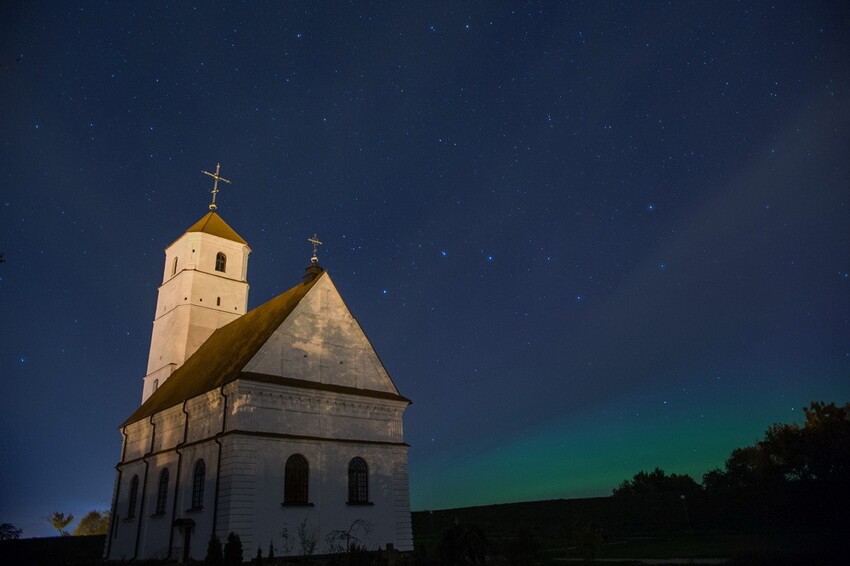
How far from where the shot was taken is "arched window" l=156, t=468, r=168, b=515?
1075 inches

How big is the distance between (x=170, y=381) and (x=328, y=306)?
1349 centimetres

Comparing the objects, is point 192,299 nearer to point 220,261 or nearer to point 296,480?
point 220,261

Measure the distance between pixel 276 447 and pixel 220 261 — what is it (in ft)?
69.0

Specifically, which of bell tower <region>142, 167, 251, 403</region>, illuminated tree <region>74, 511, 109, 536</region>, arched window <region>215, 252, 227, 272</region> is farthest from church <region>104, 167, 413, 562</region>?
illuminated tree <region>74, 511, 109, 536</region>

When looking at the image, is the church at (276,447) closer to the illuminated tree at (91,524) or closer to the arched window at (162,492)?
the arched window at (162,492)

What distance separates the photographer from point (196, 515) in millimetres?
23938

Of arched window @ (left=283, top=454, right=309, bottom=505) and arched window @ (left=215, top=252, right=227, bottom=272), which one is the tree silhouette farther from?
arched window @ (left=215, top=252, right=227, bottom=272)

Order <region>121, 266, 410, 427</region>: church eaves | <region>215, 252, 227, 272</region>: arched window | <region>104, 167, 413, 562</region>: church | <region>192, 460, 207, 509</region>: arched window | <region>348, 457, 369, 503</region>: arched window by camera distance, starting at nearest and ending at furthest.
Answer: <region>104, 167, 413, 562</region>: church → <region>192, 460, 207, 509</region>: arched window → <region>348, 457, 369, 503</region>: arched window → <region>121, 266, 410, 427</region>: church eaves → <region>215, 252, 227, 272</region>: arched window

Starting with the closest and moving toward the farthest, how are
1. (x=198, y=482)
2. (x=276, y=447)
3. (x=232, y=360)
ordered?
(x=276, y=447) → (x=198, y=482) → (x=232, y=360)

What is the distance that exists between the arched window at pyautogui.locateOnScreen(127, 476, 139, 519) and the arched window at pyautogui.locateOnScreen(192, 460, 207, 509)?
697 cm

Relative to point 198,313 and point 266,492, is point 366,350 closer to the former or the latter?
point 266,492

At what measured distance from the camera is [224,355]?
30.2 m

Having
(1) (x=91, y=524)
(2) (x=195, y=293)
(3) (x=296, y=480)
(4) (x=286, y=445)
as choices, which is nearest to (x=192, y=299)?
(2) (x=195, y=293)

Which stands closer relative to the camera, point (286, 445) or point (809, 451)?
point (286, 445)
